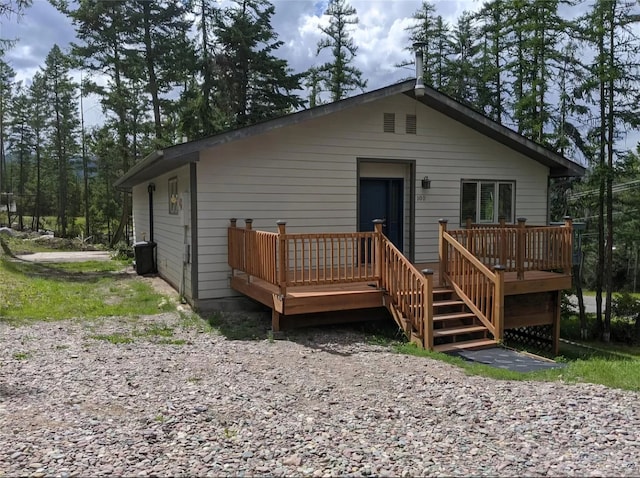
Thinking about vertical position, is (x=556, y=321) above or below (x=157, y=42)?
below

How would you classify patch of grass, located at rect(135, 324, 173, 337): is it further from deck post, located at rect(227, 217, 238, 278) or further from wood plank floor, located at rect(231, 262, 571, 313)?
deck post, located at rect(227, 217, 238, 278)

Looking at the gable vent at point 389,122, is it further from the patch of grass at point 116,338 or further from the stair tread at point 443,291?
the patch of grass at point 116,338

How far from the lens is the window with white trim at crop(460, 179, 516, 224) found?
10930mm

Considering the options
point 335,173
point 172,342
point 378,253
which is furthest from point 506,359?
point 335,173

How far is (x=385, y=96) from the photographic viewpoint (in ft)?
31.1

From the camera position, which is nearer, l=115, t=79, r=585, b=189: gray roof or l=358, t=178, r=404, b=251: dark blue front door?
l=115, t=79, r=585, b=189: gray roof

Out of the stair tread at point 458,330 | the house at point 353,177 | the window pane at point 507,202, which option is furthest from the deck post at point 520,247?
the window pane at point 507,202

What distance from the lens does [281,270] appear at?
703 cm

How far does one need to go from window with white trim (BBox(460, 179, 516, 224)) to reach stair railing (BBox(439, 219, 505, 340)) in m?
3.05

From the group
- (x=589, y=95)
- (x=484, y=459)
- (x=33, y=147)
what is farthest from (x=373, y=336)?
(x=33, y=147)

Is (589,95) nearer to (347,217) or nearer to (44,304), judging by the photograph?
(347,217)

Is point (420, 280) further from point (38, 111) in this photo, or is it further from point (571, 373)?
point (38, 111)

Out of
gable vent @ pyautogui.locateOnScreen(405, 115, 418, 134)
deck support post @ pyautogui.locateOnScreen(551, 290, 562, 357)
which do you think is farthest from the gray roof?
deck support post @ pyautogui.locateOnScreen(551, 290, 562, 357)

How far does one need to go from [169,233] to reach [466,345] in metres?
7.21
